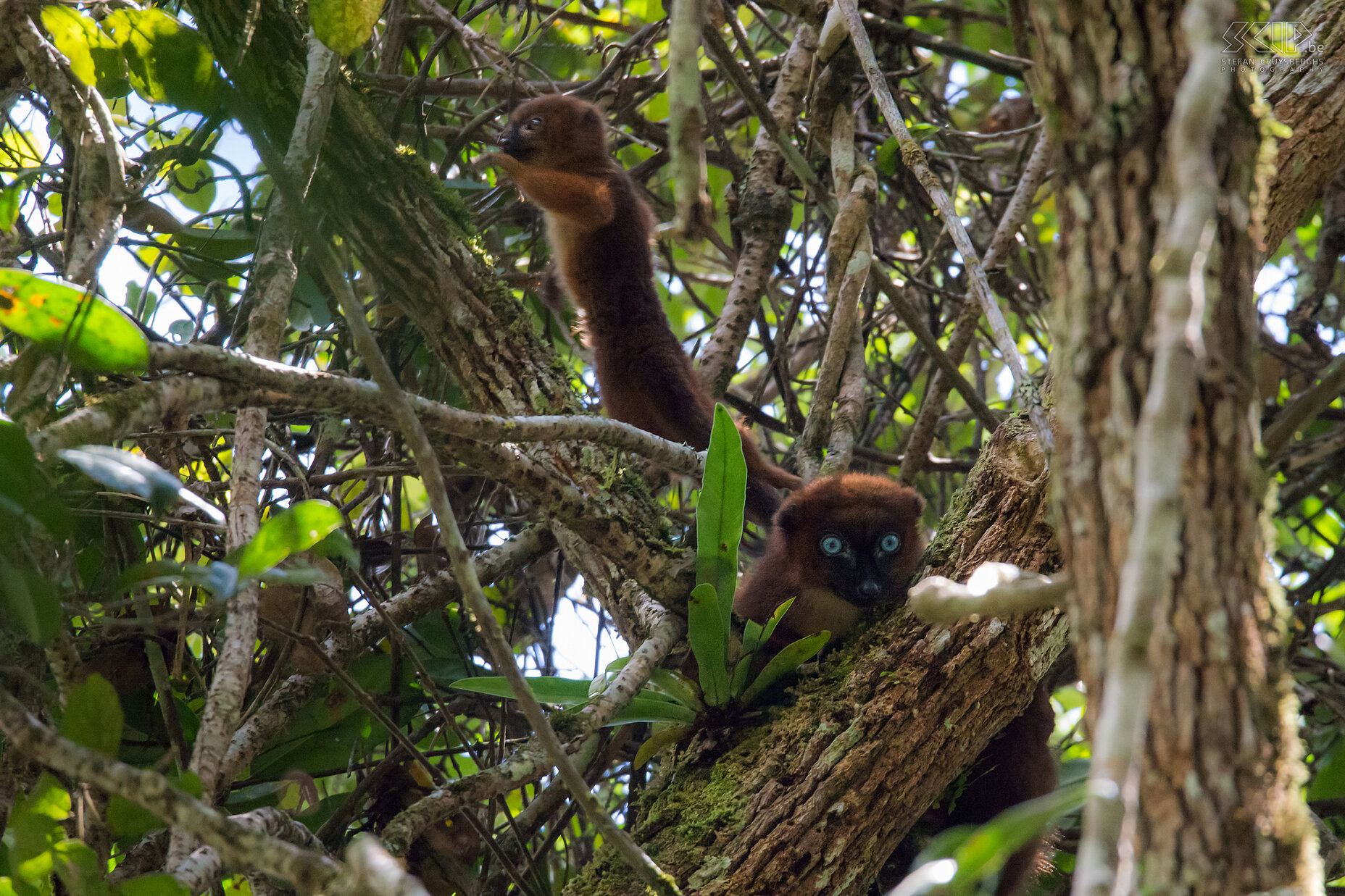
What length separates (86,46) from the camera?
9.27 feet

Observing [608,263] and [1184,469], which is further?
[608,263]

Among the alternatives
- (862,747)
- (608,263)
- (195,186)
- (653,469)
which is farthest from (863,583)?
(195,186)

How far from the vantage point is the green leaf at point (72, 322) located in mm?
1927

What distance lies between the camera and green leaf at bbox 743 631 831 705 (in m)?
2.91

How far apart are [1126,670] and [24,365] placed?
2.06m

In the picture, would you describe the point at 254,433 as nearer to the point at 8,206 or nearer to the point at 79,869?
the point at 8,206

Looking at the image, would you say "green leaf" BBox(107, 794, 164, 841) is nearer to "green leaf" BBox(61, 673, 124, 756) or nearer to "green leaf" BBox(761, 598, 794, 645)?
"green leaf" BBox(61, 673, 124, 756)

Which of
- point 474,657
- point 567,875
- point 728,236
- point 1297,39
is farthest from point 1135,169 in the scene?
point 728,236

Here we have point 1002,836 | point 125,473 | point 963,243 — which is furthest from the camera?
point 963,243

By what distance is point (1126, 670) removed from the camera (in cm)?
107

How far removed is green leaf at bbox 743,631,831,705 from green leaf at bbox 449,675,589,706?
482 mm

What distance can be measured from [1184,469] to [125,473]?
1.60 meters

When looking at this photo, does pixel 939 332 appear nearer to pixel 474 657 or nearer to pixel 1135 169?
pixel 474 657

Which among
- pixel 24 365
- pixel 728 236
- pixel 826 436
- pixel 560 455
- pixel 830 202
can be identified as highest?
pixel 728 236
